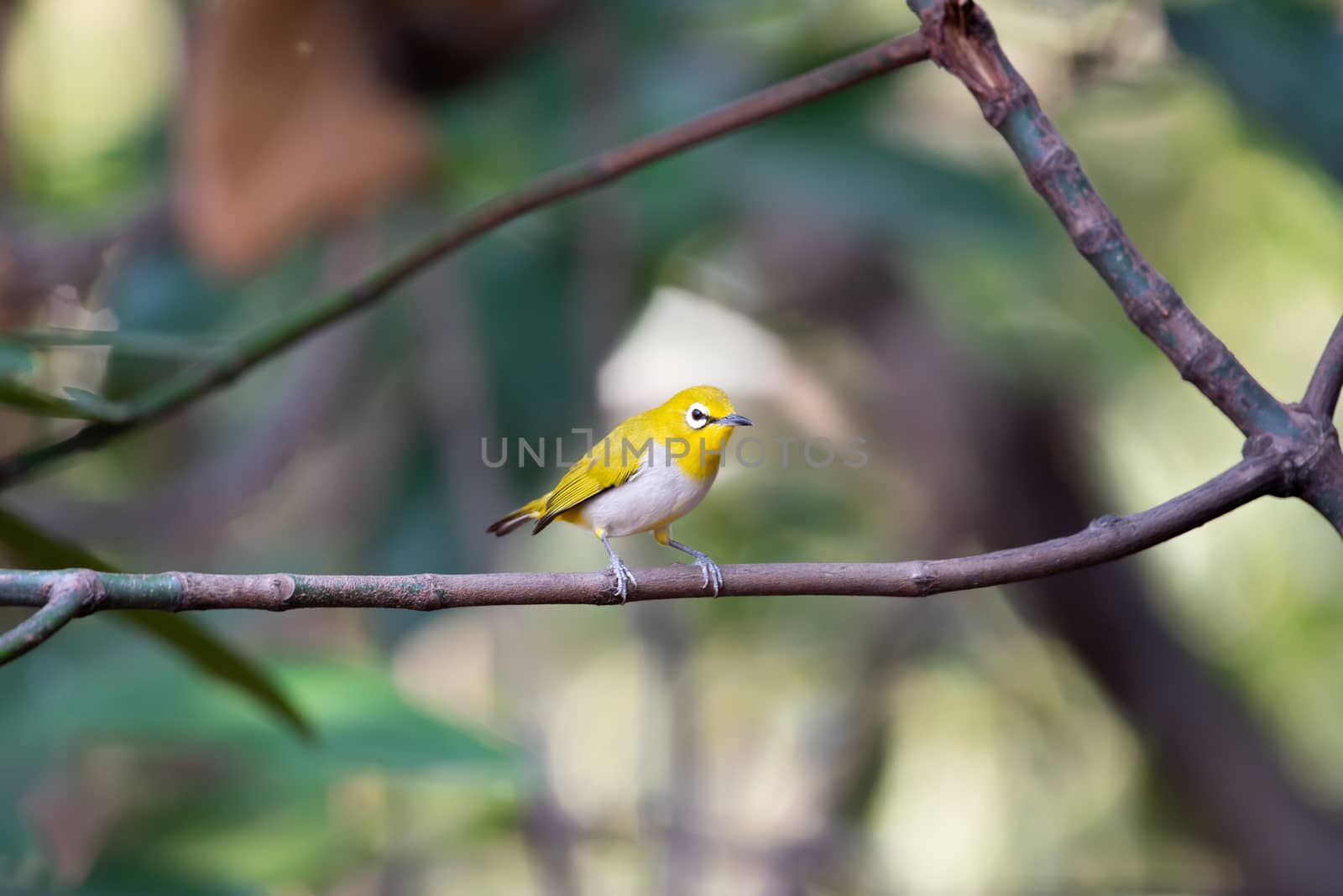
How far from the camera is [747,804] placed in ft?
14.6

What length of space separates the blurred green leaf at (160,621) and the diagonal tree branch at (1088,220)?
838mm

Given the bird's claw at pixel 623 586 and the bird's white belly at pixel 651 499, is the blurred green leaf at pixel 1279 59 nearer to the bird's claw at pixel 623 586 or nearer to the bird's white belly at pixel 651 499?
the bird's white belly at pixel 651 499

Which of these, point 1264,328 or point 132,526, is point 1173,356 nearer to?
point 132,526

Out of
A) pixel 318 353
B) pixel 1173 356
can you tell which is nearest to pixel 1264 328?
pixel 318 353

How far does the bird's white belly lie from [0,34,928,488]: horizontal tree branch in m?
0.37

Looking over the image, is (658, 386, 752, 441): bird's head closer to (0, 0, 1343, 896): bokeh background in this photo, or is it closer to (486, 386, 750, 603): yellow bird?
(486, 386, 750, 603): yellow bird

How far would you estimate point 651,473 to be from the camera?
1.51 m

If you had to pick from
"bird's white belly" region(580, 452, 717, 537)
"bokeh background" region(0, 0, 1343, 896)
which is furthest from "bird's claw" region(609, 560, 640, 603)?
"bokeh background" region(0, 0, 1343, 896)

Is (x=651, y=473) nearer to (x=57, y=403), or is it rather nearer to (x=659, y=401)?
(x=57, y=403)

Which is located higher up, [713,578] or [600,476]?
[600,476]

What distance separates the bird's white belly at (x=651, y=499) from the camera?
1.46 metres

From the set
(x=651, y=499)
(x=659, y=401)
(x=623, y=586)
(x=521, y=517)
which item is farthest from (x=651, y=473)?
(x=659, y=401)

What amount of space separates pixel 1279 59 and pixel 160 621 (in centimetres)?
247

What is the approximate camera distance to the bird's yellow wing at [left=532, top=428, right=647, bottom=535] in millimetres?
1550
